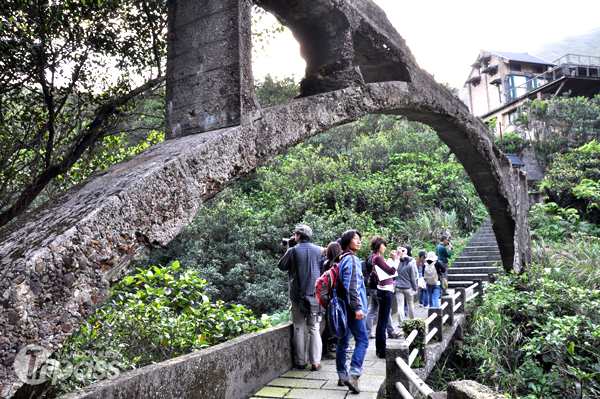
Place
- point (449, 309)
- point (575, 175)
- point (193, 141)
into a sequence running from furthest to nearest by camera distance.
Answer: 1. point (575, 175)
2. point (449, 309)
3. point (193, 141)

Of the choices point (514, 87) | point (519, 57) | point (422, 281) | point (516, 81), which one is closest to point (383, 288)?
point (422, 281)

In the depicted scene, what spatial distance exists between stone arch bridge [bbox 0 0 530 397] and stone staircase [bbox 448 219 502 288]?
25.7ft

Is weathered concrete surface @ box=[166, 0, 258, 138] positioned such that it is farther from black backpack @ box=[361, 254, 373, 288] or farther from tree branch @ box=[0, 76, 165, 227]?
black backpack @ box=[361, 254, 373, 288]

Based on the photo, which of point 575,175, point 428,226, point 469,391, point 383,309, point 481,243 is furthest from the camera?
point 575,175

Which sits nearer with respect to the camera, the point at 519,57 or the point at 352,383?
the point at 352,383

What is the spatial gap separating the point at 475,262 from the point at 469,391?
12.9 meters

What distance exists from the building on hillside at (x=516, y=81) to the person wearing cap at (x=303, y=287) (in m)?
25.3

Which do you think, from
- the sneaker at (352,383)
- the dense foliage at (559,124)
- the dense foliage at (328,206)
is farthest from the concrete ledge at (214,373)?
the dense foliage at (559,124)

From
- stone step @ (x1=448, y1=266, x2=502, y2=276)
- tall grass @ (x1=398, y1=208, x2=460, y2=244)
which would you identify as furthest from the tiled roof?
stone step @ (x1=448, y1=266, x2=502, y2=276)

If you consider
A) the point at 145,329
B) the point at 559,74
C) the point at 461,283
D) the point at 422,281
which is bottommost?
the point at 461,283

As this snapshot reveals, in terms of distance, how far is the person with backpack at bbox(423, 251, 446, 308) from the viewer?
8641 millimetres

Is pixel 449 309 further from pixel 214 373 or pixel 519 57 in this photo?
pixel 519 57

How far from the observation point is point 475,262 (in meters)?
14.0

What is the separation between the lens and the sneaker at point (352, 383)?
4.04 m
